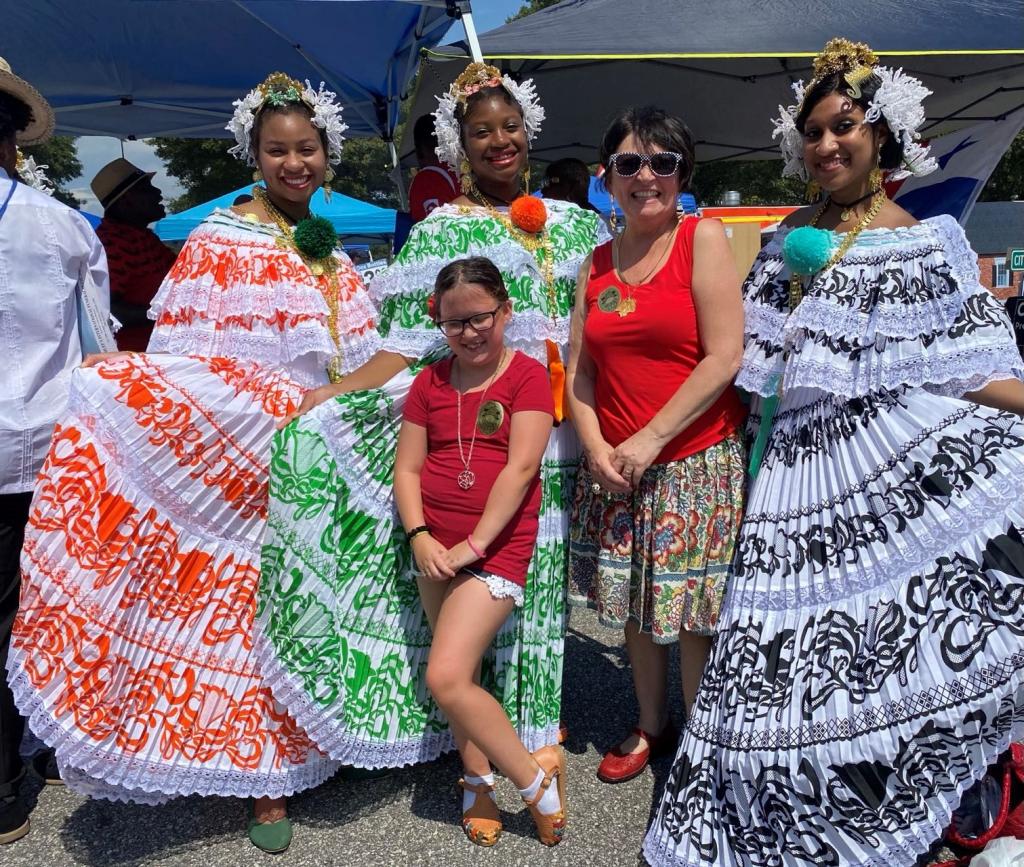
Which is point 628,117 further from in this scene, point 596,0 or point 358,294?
point 596,0

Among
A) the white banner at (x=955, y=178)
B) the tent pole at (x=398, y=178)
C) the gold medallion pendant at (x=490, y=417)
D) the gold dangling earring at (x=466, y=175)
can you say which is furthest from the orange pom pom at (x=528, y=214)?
the tent pole at (x=398, y=178)

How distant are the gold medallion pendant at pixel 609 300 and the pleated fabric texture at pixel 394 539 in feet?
0.80

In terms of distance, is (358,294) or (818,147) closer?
(818,147)

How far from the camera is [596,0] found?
5992 millimetres

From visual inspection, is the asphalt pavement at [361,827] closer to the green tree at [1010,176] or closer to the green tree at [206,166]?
the green tree at [1010,176]

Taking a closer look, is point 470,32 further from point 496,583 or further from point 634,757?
point 634,757

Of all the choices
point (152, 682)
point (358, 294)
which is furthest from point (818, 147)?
point (152, 682)

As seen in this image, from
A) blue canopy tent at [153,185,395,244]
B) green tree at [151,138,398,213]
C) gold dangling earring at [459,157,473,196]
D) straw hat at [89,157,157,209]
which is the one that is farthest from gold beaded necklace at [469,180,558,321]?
green tree at [151,138,398,213]

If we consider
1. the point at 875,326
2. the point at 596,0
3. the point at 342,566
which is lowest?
the point at 342,566

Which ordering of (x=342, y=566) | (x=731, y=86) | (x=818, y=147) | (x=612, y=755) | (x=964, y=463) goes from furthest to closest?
(x=731, y=86)
(x=612, y=755)
(x=342, y=566)
(x=818, y=147)
(x=964, y=463)

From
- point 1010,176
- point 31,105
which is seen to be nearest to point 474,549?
point 31,105

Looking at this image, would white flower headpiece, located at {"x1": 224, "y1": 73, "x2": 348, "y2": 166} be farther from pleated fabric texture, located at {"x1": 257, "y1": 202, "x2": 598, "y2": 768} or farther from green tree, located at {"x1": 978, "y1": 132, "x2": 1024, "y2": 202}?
green tree, located at {"x1": 978, "y1": 132, "x2": 1024, "y2": 202}

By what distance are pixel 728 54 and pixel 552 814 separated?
12.4 ft

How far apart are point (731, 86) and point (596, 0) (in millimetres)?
1258
